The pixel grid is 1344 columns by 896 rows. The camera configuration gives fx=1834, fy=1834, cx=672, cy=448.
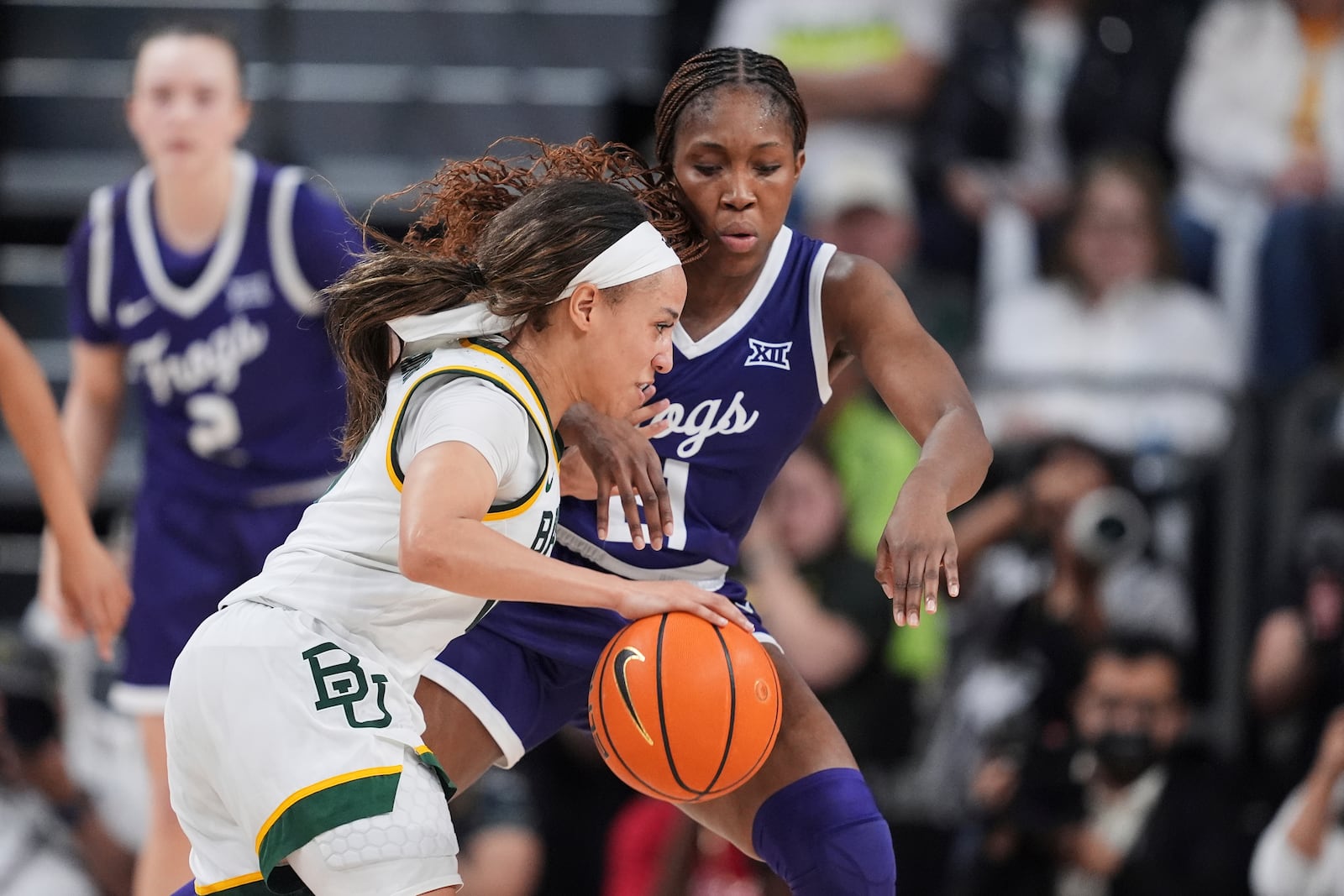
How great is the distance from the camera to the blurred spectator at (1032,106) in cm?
770

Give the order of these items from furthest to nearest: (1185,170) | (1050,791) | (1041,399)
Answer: (1185,170), (1041,399), (1050,791)

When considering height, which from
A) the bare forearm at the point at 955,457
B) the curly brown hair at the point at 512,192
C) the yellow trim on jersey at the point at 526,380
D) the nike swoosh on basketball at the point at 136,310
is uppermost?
the curly brown hair at the point at 512,192

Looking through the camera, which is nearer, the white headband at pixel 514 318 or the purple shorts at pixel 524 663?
the white headband at pixel 514 318

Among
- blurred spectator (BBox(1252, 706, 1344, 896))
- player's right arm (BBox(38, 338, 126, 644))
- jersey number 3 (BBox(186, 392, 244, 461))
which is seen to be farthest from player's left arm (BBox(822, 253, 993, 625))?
blurred spectator (BBox(1252, 706, 1344, 896))

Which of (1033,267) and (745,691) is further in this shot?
(1033,267)

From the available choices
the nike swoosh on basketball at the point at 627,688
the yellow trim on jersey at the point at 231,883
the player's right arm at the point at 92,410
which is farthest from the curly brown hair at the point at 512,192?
the player's right arm at the point at 92,410

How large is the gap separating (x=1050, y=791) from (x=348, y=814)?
3.52 metres

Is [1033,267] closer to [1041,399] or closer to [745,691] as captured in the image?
[1041,399]

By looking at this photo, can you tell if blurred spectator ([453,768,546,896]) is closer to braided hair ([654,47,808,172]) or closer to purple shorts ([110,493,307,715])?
purple shorts ([110,493,307,715])

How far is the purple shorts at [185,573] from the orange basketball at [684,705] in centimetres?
199

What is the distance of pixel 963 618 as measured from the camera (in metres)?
6.54

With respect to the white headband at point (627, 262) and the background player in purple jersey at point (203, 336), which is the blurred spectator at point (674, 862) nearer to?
the background player in purple jersey at point (203, 336)

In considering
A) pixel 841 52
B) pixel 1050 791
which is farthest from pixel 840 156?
pixel 1050 791

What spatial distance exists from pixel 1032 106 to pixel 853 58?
2.64 ft
